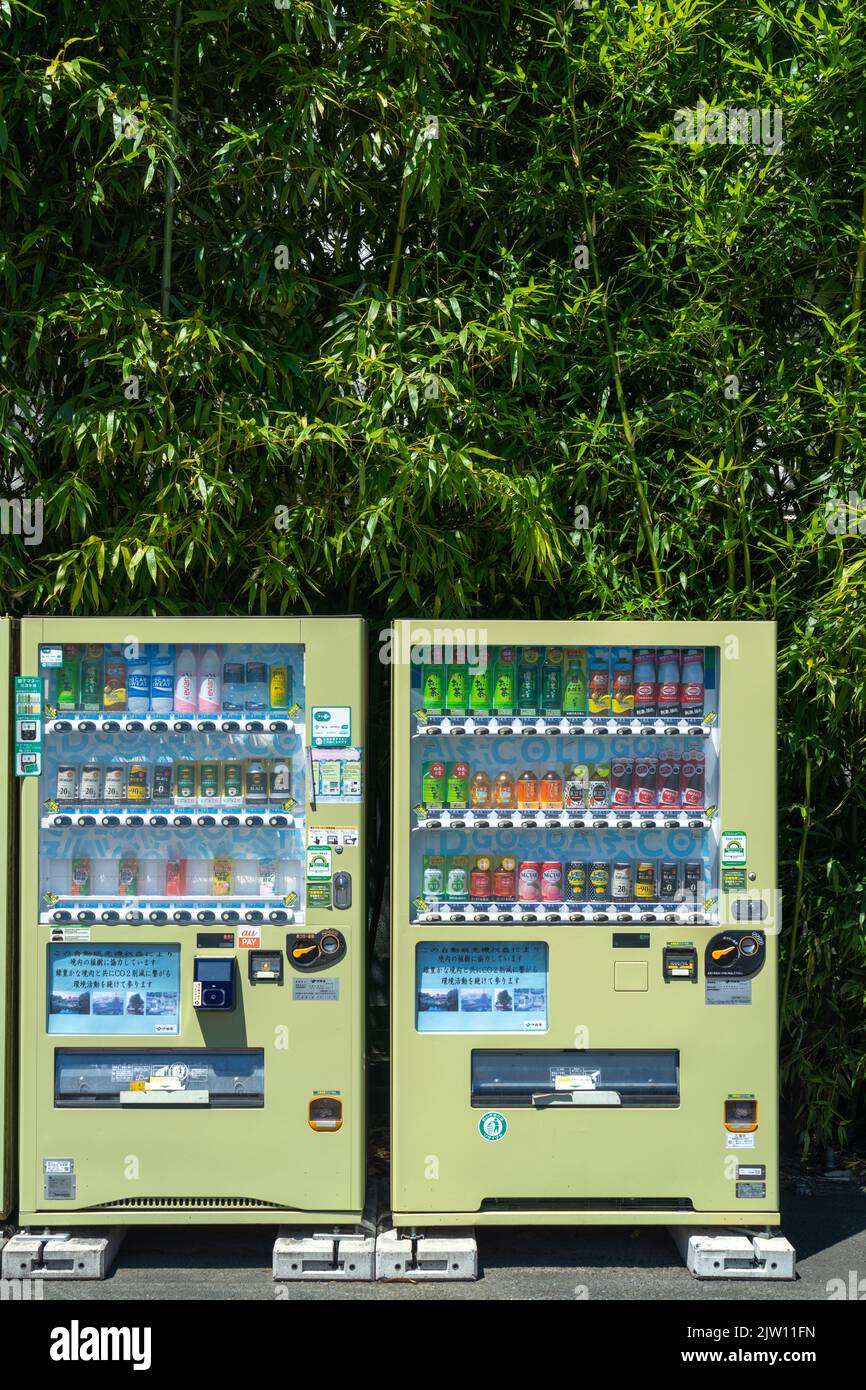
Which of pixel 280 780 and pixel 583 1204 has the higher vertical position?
pixel 280 780

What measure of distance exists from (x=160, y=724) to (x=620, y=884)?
1666mm

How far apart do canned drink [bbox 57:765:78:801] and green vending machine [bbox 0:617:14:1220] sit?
16 centimetres

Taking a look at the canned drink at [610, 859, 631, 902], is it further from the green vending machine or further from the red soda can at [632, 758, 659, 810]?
the green vending machine

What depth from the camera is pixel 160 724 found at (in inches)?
156

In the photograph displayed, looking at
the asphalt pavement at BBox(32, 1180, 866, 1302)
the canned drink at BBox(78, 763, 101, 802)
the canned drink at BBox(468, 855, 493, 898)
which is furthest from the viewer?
the canned drink at BBox(468, 855, 493, 898)

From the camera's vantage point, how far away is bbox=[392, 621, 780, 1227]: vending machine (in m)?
4.00

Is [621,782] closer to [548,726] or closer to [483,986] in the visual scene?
[548,726]

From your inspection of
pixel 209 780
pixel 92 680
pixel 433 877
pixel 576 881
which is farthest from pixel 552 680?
pixel 92 680

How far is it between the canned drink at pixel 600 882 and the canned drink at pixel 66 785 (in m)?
1.80

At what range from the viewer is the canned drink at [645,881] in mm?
4168

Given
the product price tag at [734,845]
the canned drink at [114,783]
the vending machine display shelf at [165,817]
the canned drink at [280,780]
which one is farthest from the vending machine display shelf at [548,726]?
the canned drink at [114,783]

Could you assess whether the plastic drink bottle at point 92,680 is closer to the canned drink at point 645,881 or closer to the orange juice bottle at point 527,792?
the orange juice bottle at point 527,792

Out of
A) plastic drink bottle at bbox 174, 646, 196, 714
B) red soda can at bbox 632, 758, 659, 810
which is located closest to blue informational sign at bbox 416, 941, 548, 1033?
red soda can at bbox 632, 758, 659, 810

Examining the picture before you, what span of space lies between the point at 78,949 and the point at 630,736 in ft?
6.69
